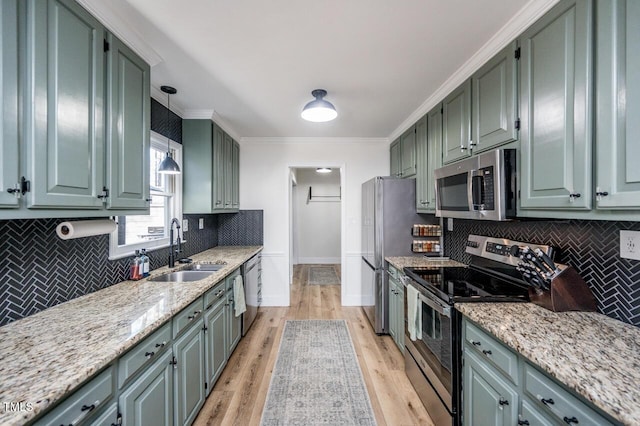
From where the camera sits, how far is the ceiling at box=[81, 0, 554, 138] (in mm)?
1534

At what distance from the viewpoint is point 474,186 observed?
75.7 inches

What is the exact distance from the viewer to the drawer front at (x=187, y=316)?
1620 mm

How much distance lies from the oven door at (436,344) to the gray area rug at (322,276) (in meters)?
3.45

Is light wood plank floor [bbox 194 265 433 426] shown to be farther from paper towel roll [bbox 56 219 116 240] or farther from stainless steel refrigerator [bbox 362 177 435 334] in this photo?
paper towel roll [bbox 56 219 116 240]

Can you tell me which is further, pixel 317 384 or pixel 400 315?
pixel 400 315

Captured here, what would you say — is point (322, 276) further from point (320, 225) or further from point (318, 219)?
point (318, 219)

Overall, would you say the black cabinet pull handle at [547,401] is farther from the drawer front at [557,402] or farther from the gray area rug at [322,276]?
the gray area rug at [322,276]

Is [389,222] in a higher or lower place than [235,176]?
lower

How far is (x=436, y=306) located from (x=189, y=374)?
1.62 m

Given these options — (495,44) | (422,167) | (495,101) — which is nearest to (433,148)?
(422,167)

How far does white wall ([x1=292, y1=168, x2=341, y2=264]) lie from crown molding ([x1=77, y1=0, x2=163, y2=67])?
5.64 meters

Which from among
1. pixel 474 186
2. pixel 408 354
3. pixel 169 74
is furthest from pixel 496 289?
pixel 169 74

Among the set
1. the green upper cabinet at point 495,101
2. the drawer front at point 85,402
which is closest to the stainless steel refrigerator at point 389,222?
the green upper cabinet at point 495,101

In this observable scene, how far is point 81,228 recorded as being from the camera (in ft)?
4.89
